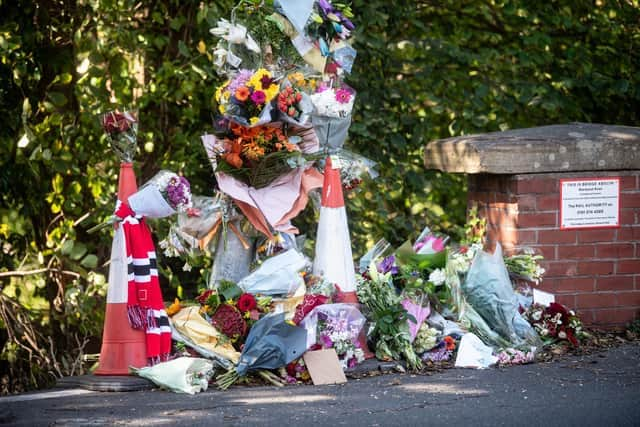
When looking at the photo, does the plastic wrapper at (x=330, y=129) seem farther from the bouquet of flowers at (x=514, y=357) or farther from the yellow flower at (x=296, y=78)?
the bouquet of flowers at (x=514, y=357)

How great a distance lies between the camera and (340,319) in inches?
195

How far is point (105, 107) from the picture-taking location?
6.92 m

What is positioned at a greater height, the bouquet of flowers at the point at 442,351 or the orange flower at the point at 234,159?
the orange flower at the point at 234,159

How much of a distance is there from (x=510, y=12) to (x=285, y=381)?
421 cm

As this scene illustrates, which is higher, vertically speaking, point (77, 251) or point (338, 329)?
point (77, 251)

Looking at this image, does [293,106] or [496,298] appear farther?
[496,298]

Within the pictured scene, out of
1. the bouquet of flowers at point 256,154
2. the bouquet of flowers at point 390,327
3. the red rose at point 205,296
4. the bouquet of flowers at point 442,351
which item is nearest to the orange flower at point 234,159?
the bouquet of flowers at point 256,154

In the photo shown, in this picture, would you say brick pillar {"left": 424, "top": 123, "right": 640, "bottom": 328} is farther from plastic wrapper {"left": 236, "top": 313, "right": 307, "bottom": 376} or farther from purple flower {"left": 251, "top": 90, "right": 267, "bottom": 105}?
plastic wrapper {"left": 236, "top": 313, "right": 307, "bottom": 376}

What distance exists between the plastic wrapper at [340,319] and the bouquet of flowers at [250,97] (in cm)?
113

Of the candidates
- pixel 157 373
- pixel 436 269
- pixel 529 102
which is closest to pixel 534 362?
pixel 436 269

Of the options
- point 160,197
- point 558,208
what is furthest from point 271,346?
point 558,208

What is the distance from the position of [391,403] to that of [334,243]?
1.27 metres

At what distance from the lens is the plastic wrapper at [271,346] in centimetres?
467

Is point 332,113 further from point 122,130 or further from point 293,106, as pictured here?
point 122,130
